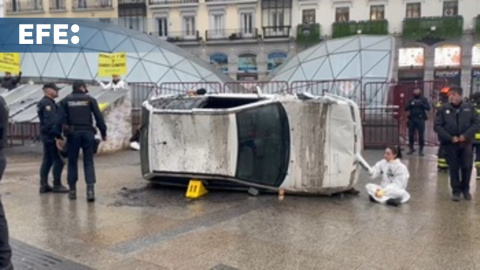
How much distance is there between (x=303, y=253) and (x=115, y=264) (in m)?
1.94

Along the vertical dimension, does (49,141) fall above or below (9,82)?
below

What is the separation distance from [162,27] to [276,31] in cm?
1249

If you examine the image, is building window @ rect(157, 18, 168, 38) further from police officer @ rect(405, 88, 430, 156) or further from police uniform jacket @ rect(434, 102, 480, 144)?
police uniform jacket @ rect(434, 102, 480, 144)

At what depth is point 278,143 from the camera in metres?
7.15

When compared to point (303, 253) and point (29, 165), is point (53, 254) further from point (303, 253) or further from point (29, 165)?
point (29, 165)

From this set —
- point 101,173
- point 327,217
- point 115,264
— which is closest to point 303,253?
point 327,217

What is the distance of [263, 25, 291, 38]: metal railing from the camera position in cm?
4378

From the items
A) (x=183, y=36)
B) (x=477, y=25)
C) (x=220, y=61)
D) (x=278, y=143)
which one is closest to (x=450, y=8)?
(x=477, y=25)

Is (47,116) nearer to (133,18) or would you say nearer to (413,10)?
(413,10)

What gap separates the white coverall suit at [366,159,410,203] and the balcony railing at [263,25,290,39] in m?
38.0

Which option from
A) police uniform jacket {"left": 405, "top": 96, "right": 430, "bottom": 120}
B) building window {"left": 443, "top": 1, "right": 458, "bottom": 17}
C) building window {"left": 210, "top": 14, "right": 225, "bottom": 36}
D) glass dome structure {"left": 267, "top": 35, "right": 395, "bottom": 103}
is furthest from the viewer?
building window {"left": 210, "top": 14, "right": 225, "bottom": 36}

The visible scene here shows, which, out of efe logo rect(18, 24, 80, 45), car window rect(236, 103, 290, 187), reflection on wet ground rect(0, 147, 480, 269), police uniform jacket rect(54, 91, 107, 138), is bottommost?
reflection on wet ground rect(0, 147, 480, 269)

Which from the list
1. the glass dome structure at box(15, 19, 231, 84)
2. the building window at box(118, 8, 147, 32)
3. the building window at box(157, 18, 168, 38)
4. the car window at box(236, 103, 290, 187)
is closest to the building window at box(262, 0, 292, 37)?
the building window at box(157, 18, 168, 38)

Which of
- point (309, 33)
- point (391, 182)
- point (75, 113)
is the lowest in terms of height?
point (391, 182)
